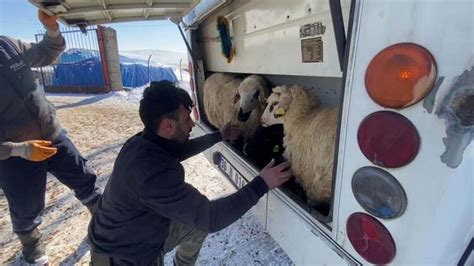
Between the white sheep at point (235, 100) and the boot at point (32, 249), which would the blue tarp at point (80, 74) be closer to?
the white sheep at point (235, 100)

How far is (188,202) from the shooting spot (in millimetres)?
1524

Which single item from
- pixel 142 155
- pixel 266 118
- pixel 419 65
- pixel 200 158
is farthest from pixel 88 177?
pixel 419 65

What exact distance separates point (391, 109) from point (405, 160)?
150mm

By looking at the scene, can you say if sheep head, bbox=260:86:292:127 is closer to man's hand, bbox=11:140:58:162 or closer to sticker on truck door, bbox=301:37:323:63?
sticker on truck door, bbox=301:37:323:63

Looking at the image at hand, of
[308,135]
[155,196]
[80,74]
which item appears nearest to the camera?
[155,196]

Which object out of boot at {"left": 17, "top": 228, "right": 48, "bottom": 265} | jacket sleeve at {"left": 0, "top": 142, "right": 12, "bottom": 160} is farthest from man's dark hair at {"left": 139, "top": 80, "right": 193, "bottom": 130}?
boot at {"left": 17, "top": 228, "right": 48, "bottom": 265}

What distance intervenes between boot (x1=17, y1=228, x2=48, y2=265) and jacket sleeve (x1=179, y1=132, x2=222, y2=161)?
1.55 meters

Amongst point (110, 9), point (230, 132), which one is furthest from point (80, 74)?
point (230, 132)

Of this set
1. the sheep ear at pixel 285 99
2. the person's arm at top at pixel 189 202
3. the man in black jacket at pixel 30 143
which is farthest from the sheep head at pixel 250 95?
the man in black jacket at pixel 30 143

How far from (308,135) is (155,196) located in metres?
0.93

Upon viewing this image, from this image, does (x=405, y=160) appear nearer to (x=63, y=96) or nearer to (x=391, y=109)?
(x=391, y=109)

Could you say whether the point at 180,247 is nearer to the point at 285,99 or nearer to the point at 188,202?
the point at 188,202

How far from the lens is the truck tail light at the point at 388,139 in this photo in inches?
33.7

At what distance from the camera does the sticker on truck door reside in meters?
1.64
